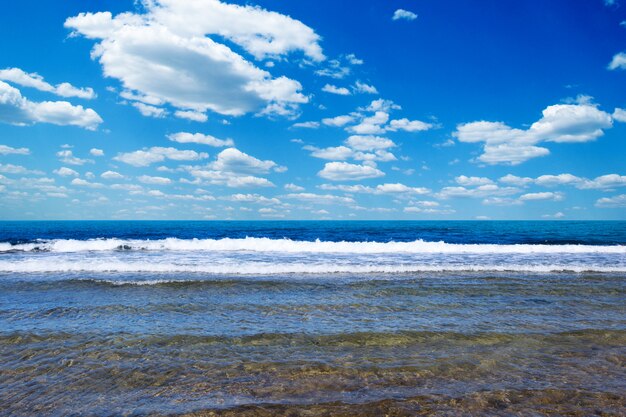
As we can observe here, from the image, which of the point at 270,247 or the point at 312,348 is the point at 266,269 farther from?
the point at 270,247

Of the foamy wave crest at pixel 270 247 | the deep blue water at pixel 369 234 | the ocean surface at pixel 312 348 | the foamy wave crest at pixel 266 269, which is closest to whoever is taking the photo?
the ocean surface at pixel 312 348

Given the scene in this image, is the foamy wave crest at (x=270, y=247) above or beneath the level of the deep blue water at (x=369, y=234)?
beneath

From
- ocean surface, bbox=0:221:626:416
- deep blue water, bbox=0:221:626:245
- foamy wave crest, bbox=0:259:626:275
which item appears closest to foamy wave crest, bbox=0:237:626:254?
deep blue water, bbox=0:221:626:245

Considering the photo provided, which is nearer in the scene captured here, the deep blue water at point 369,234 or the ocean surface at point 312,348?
the ocean surface at point 312,348

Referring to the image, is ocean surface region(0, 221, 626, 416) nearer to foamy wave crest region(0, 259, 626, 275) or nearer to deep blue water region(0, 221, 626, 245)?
foamy wave crest region(0, 259, 626, 275)

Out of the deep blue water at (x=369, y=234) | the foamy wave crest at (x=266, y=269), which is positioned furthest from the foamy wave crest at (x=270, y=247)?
the foamy wave crest at (x=266, y=269)

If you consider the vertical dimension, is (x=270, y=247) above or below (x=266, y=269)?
above

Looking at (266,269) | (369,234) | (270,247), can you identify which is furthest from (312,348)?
(369,234)

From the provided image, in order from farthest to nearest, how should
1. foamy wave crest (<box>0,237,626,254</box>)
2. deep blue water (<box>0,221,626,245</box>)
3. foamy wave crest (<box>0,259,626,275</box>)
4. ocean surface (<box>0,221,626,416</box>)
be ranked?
deep blue water (<box>0,221,626,245</box>) < foamy wave crest (<box>0,237,626,254</box>) < foamy wave crest (<box>0,259,626,275</box>) < ocean surface (<box>0,221,626,416</box>)

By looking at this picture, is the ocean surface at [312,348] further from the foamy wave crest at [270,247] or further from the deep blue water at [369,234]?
the deep blue water at [369,234]

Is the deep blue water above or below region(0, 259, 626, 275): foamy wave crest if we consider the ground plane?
above

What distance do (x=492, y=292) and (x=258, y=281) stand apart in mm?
8880

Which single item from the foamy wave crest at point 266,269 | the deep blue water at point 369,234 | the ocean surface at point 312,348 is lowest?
the ocean surface at point 312,348

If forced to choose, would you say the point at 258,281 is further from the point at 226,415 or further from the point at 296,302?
the point at 226,415
